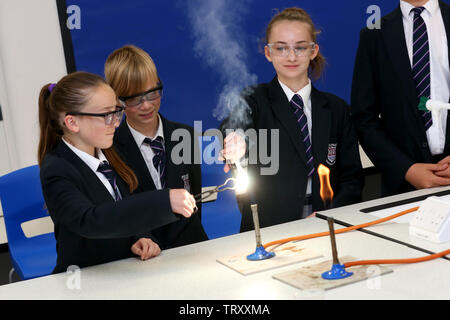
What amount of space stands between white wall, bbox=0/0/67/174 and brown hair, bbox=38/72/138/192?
2002 millimetres

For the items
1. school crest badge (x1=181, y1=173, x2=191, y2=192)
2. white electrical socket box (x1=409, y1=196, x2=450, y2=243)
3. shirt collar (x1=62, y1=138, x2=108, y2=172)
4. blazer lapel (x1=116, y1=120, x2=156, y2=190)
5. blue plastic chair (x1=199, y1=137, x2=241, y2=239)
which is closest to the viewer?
white electrical socket box (x1=409, y1=196, x2=450, y2=243)

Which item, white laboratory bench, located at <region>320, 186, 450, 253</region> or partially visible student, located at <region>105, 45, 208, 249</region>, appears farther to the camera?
partially visible student, located at <region>105, 45, 208, 249</region>

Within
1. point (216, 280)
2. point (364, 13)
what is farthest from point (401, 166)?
point (364, 13)

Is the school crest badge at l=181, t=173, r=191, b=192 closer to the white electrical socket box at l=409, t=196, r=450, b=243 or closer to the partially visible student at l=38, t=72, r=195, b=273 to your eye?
the partially visible student at l=38, t=72, r=195, b=273

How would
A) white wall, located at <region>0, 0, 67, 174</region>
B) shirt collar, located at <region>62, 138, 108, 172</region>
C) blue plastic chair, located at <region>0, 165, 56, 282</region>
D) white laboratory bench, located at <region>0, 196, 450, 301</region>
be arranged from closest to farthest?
white laboratory bench, located at <region>0, 196, 450, 301</region>
shirt collar, located at <region>62, 138, 108, 172</region>
blue plastic chair, located at <region>0, 165, 56, 282</region>
white wall, located at <region>0, 0, 67, 174</region>

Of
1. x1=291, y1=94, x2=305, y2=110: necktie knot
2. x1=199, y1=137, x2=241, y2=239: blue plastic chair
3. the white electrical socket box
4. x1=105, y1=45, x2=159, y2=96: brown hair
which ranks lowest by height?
x1=199, y1=137, x2=241, y2=239: blue plastic chair

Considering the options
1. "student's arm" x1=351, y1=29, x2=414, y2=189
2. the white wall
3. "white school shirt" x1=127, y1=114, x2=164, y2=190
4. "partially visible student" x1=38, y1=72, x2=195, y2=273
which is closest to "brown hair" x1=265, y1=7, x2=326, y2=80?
"student's arm" x1=351, y1=29, x2=414, y2=189

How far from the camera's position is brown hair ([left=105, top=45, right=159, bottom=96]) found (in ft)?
7.80

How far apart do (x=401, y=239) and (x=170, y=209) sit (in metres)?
0.73

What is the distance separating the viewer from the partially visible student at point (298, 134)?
7.89ft

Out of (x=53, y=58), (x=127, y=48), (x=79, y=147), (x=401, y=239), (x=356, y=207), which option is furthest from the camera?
(x=53, y=58)

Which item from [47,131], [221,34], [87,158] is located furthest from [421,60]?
[221,34]

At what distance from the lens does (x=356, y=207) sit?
218 centimetres
